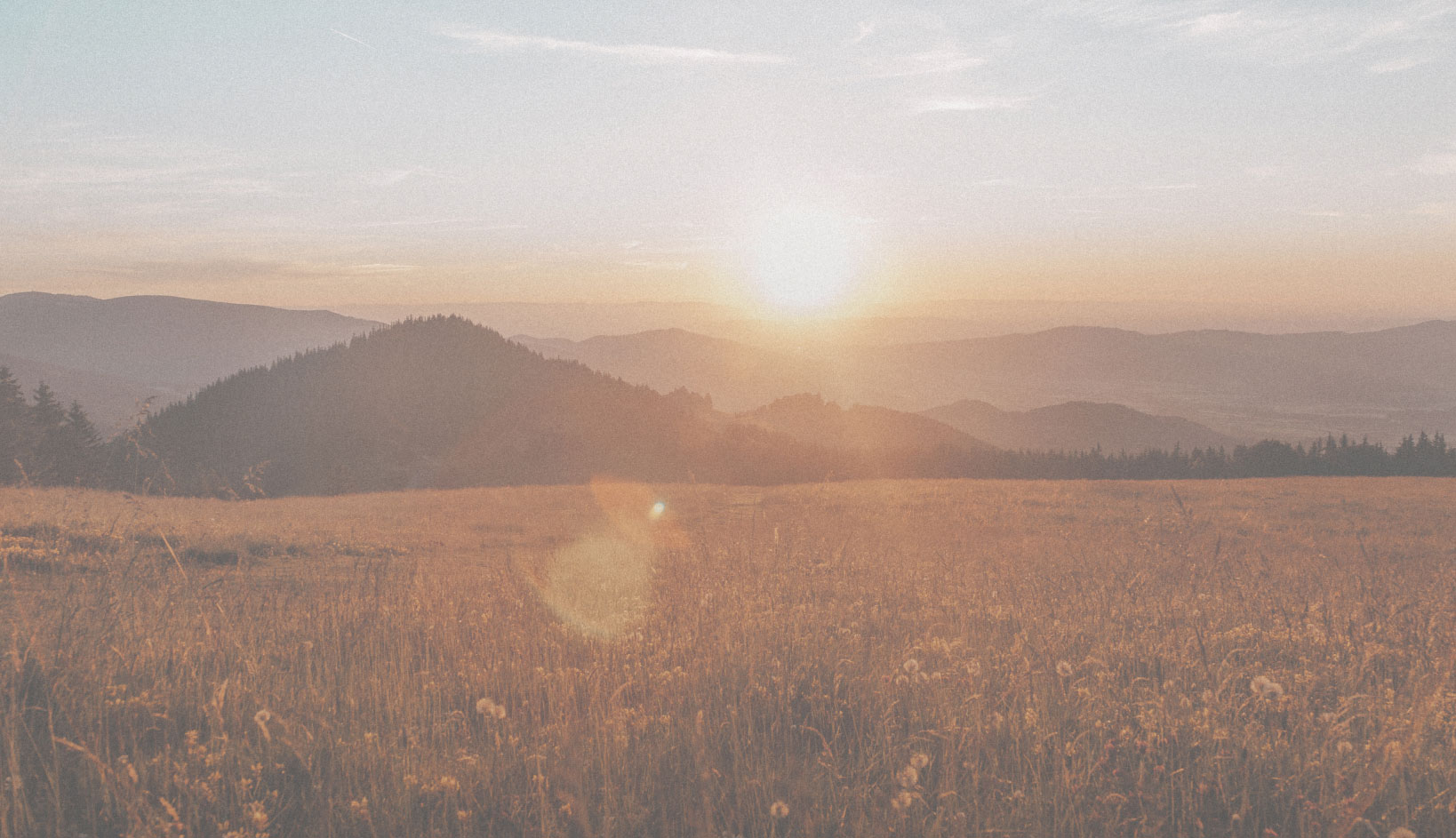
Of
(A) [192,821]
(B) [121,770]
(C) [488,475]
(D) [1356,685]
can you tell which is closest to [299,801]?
(A) [192,821]

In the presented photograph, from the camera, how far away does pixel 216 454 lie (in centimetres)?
14475

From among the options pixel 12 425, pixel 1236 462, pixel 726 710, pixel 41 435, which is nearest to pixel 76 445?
pixel 41 435

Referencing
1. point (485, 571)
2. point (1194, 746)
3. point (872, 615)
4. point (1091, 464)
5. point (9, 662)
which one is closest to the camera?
point (1194, 746)

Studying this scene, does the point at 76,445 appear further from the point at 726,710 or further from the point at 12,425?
the point at 726,710

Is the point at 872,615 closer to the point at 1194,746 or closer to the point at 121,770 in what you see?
the point at 1194,746

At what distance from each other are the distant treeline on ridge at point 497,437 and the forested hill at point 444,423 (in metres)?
0.38

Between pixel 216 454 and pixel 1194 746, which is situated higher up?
pixel 1194 746

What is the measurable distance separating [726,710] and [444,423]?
17063 centimetres

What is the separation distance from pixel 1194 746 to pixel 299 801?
394cm

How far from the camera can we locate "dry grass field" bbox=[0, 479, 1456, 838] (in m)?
3.00

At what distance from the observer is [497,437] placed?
15512 cm

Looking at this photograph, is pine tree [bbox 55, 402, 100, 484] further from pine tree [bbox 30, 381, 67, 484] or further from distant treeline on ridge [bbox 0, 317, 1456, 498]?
distant treeline on ridge [bbox 0, 317, 1456, 498]

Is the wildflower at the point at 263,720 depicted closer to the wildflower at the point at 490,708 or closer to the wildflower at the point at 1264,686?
the wildflower at the point at 490,708

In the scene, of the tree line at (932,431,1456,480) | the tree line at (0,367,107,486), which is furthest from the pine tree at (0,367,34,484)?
the tree line at (932,431,1456,480)
